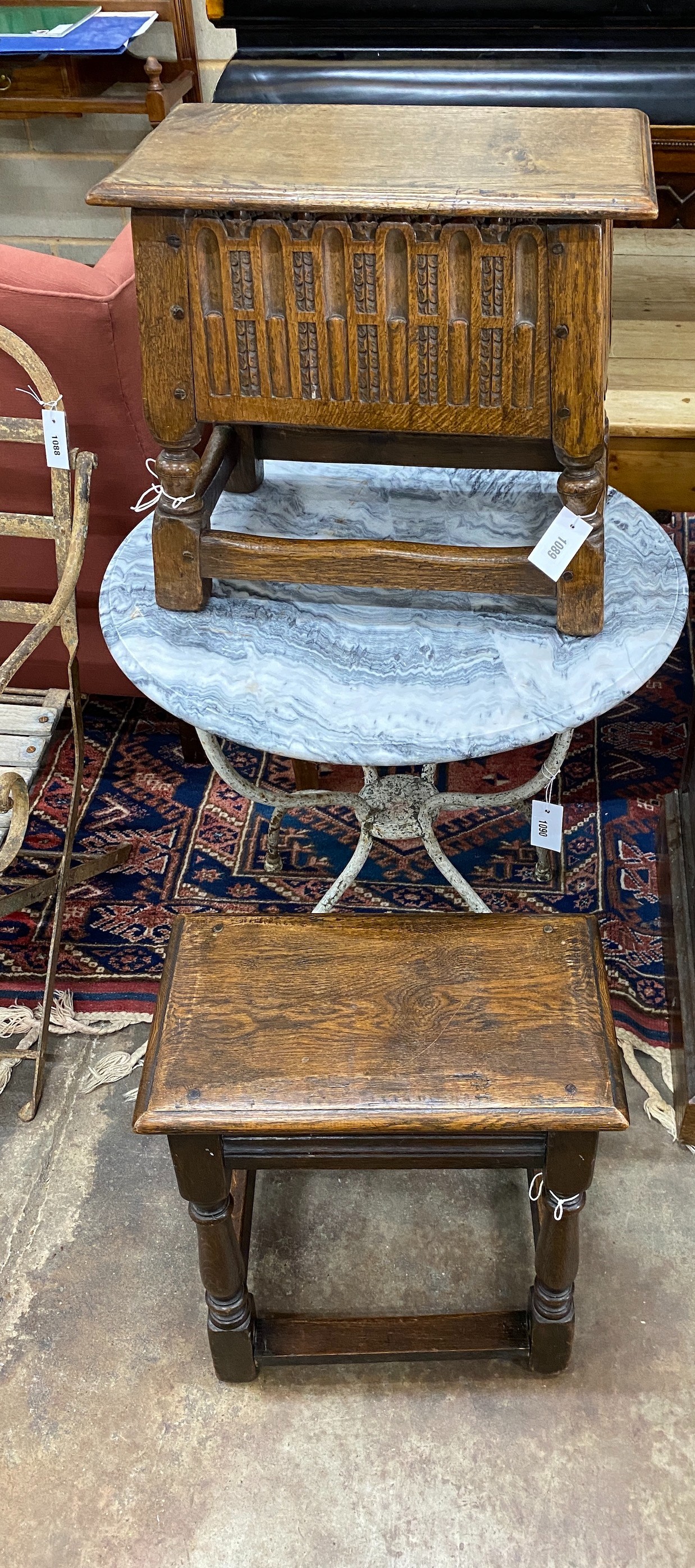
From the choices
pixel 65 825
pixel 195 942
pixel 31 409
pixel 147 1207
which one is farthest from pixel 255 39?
pixel 147 1207

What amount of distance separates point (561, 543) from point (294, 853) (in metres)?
1.14

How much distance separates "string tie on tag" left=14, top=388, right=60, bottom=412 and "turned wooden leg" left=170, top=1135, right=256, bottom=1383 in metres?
1.19

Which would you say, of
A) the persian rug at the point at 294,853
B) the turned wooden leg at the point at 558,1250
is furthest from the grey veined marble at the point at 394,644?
the persian rug at the point at 294,853

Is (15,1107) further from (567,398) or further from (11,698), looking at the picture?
(567,398)

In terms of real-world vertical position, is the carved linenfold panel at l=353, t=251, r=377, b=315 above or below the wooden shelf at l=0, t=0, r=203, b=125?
above

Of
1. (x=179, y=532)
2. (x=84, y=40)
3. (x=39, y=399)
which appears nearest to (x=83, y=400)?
(x=39, y=399)

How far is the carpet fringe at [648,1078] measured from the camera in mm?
2088

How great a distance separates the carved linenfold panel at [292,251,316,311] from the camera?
4.81 ft

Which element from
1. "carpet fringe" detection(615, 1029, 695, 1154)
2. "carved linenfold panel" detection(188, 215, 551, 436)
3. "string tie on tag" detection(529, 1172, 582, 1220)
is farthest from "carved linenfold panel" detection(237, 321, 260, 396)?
"carpet fringe" detection(615, 1029, 695, 1154)

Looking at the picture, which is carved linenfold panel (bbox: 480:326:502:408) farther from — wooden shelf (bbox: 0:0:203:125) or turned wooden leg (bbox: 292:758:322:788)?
wooden shelf (bbox: 0:0:203:125)

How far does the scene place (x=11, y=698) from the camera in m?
2.30

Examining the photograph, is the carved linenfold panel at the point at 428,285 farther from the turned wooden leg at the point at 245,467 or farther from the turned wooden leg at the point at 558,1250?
the turned wooden leg at the point at 558,1250

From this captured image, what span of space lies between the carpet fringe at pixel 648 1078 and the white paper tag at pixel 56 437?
1348 mm

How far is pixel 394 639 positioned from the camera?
175cm
